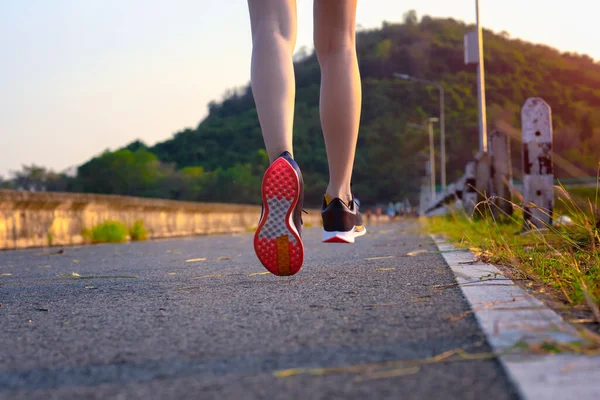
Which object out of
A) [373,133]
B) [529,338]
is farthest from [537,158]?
[373,133]

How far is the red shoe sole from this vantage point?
2.29m

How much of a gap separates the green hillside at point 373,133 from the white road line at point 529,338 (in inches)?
1597

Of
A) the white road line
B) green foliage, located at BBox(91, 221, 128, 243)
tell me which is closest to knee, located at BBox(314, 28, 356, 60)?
the white road line

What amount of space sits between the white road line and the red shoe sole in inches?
21.6

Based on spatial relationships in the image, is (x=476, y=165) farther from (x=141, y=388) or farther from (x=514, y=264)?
(x=141, y=388)

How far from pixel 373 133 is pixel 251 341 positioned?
66803mm

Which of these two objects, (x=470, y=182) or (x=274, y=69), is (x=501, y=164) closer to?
(x=470, y=182)

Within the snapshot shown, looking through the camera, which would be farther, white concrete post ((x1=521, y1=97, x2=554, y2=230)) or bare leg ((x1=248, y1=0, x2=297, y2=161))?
white concrete post ((x1=521, y1=97, x2=554, y2=230))

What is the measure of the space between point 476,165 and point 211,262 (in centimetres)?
395

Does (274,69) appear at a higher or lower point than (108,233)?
higher

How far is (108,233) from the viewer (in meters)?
9.69

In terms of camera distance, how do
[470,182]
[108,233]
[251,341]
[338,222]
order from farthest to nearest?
[108,233] → [470,182] → [338,222] → [251,341]

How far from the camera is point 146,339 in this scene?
1620 millimetres

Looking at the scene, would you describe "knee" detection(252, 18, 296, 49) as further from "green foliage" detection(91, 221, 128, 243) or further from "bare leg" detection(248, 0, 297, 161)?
"green foliage" detection(91, 221, 128, 243)
